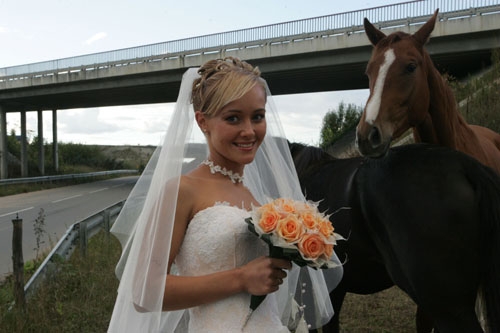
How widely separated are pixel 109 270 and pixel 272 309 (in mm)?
5047

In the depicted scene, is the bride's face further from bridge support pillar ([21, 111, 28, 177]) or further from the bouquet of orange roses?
bridge support pillar ([21, 111, 28, 177])

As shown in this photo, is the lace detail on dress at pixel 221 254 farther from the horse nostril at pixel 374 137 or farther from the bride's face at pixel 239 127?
the horse nostril at pixel 374 137

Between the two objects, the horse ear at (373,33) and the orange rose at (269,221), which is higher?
the horse ear at (373,33)

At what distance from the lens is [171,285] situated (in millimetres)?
1691

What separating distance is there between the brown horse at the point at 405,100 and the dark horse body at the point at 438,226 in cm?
20

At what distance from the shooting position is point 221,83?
1771 mm

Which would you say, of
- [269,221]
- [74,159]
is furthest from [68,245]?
[74,159]

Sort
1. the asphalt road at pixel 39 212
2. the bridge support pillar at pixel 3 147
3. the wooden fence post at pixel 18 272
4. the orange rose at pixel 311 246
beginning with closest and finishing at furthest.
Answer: the orange rose at pixel 311 246 < the wooden fence post at pixel 18 272 < the asphalt road at pixel 39 212 < the bridge support pillar at pixel 3 147

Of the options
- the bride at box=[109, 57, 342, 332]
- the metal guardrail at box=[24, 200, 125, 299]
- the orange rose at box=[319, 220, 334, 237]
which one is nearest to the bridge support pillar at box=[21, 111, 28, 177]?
the metal guardrail at box=[24, 200, 125, 299]

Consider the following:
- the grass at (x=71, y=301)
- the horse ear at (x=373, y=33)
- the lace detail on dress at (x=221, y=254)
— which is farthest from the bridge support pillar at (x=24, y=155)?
the lace detail on dress at (x=221, y=254)

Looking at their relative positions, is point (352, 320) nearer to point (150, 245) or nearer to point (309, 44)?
point (150, 245)

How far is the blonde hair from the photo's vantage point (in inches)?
68.9

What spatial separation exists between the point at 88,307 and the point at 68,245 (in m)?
1.89

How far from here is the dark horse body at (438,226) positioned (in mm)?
2465
